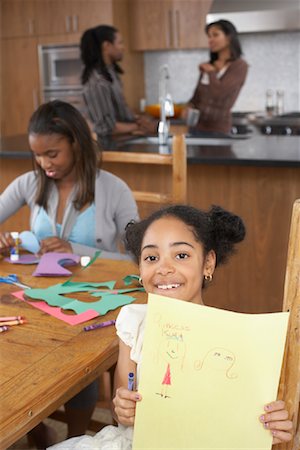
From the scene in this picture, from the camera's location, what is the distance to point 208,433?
919 mm

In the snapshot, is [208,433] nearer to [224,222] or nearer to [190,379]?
[190,379]

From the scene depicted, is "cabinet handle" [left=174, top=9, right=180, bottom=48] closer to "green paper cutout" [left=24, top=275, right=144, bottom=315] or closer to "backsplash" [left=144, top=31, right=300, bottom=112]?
"backsplash" [left=144, top=31, right=300, bottom=112]

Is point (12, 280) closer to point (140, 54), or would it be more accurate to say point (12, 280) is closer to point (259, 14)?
point (259, 14)

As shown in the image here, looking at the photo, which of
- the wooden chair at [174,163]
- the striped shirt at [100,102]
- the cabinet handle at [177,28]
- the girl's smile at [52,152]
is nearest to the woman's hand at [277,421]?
the wooden chair at [174,163]

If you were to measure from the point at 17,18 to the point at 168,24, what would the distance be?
53.3 inches

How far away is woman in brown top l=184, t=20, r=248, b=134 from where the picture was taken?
146 inches

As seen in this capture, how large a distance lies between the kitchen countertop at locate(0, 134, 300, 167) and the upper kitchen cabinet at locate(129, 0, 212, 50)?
206cm

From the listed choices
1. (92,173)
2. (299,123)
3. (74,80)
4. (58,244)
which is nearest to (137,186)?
(92,173)

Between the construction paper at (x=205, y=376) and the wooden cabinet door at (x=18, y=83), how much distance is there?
489 centimetres

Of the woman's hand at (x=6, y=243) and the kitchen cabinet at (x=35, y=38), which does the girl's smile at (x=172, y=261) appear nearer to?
the woman's hand at (x=6, y=243)

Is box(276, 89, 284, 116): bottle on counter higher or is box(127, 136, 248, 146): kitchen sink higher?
box(276, 89, 284, 116): bottle on counter

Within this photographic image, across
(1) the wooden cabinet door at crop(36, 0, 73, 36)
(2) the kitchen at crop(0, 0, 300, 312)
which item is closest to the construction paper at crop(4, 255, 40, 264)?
(2) the kitchen at crop(0, 0, 300, 312)

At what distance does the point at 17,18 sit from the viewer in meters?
5.52

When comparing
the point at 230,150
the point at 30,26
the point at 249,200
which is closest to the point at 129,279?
the point at 249,200
